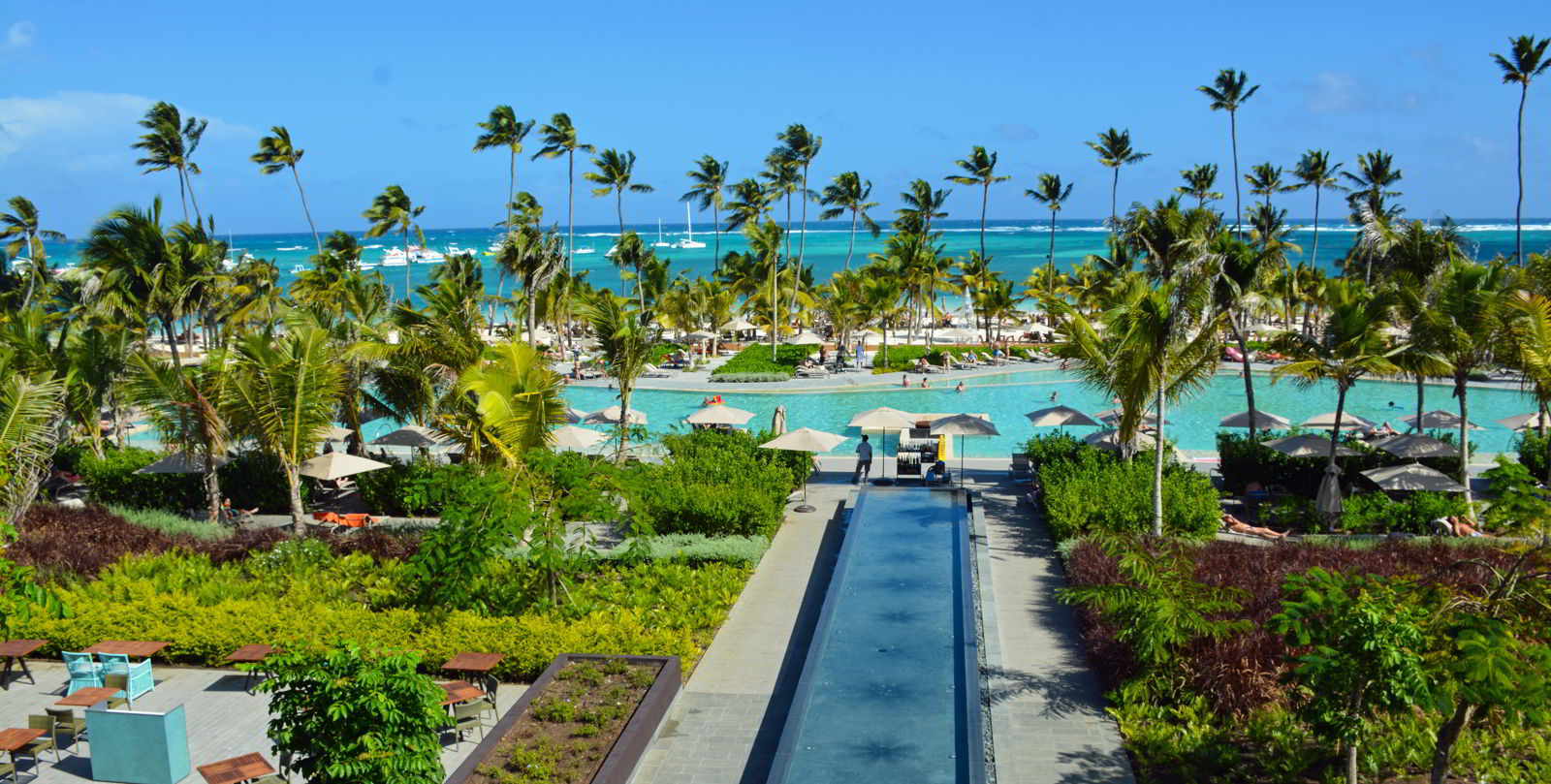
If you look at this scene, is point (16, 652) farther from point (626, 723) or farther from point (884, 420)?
point (884, 420)

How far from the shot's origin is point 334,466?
1964 cm

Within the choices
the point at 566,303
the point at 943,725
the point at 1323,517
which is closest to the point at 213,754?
the point at 943,725

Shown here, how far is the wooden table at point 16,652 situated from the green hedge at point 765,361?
30.6 meters

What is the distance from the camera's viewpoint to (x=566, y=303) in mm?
53531

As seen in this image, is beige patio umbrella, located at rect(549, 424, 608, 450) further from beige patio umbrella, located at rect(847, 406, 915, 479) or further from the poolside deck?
the poolside deck

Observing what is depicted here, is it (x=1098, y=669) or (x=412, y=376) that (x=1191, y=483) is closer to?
(x=1098, y=669)

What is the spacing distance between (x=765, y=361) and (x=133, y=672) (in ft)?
113

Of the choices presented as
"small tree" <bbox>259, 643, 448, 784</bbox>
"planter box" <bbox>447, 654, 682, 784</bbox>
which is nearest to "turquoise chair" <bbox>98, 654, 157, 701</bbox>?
"planter box" <bbox>447, 654, 682, 784</bbox>

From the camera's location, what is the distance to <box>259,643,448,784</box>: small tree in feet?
21.9

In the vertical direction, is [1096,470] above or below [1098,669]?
above

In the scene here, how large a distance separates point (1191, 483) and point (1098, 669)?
7330mm

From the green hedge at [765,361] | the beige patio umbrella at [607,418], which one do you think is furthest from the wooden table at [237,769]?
the green hedge at [765,361]

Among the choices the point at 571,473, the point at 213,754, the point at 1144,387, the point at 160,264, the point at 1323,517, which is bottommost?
the point at 213,754

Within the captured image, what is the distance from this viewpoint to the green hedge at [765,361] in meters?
43.7
